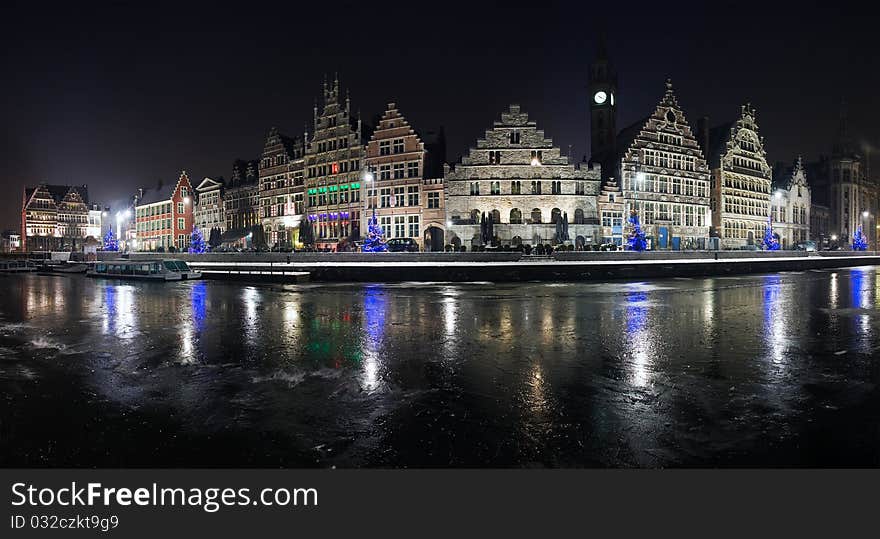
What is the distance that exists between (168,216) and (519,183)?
69715 mm

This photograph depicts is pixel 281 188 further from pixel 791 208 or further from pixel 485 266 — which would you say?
pixel 791 208

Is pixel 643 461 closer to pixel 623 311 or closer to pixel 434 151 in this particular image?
pixel 623 311

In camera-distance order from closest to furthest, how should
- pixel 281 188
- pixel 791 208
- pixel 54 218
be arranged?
pixel 281 188
pixel 791 208
pixel 54 218

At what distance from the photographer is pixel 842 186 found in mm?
107562

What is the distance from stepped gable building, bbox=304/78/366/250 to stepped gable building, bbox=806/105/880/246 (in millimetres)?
93878

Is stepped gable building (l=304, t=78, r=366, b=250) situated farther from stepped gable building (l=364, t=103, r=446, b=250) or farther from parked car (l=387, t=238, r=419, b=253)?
parked car (l=387, t=238, r=419, b=253)

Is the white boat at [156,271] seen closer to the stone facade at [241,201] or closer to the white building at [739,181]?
the stone facade at [241,201]

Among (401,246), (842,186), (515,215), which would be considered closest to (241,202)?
(401,246)

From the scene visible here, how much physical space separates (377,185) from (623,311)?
5359 cm

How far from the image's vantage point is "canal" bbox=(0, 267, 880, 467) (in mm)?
5309

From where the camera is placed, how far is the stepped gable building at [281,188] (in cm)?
7462

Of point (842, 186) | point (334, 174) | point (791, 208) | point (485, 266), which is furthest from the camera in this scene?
point (842, 186)

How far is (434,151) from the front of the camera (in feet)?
229
